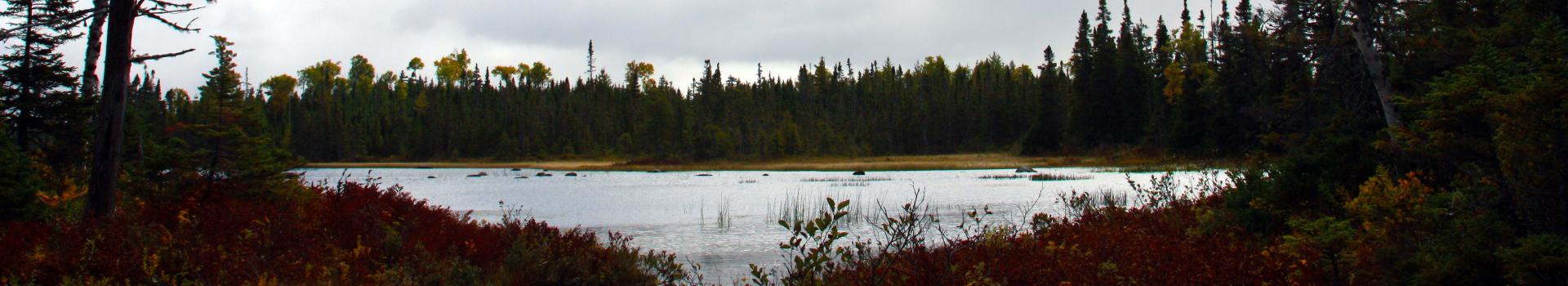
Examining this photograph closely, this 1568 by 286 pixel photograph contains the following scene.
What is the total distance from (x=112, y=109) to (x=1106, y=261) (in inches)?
461

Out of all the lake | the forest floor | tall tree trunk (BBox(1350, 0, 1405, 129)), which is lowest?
the lake

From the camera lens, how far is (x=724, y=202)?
104 ft

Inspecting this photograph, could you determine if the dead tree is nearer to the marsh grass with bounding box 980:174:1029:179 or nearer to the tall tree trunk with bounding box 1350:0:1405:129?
the tall tree trunk with bounding box 1350:0:1405:129

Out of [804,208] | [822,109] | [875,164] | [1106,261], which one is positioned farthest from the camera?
[822,109]

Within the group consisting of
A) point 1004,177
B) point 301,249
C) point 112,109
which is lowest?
point 301,249

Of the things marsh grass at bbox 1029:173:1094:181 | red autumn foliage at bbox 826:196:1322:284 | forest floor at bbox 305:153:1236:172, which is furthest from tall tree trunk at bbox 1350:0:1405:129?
forest floor at bbox 305:153:1236:172

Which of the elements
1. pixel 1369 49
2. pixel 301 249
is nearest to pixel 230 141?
pixel 301 249

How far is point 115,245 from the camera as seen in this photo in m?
8.91

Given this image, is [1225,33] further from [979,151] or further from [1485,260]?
[1485,260]

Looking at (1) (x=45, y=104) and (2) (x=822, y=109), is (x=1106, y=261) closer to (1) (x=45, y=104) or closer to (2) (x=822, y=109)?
(1) (x=45, y=104)

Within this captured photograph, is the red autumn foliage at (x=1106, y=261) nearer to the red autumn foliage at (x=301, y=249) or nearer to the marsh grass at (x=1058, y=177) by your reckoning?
the red autumn foliage at (x=301, y=249)

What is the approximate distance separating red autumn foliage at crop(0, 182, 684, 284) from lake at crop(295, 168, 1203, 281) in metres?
1.63

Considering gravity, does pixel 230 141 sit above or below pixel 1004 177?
above

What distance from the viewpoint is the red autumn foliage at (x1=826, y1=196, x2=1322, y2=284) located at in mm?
8445
